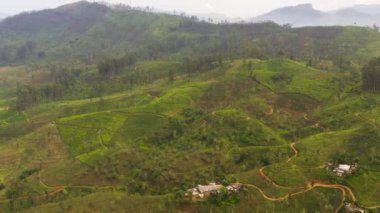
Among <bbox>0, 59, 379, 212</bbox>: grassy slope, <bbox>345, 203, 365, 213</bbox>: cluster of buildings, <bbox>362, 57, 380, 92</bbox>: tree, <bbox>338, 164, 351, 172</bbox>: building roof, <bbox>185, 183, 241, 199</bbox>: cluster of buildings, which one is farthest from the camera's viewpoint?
<bbox>362, 57, 380, 92</bbox>: tree

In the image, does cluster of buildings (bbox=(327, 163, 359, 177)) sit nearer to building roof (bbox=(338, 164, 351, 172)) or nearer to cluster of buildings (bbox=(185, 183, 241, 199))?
building roof (bbox=(338, 164, 351, 172))

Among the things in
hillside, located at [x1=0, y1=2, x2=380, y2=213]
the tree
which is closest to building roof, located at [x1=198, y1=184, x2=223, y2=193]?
hillside, located at [x1=0, y1=2, x2=380, y2=213]

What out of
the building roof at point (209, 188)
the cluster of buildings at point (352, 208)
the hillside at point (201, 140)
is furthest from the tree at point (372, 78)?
the building roof at point (209, 188)

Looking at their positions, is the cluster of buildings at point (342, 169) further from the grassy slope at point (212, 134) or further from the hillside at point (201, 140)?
the grassy slope at point (212, 134)

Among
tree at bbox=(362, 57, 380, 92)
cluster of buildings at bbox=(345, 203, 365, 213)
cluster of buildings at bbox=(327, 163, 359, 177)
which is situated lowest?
cluster of buildings at bbox=(345, 203, 365, 213)

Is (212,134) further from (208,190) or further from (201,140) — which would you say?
(208,190)

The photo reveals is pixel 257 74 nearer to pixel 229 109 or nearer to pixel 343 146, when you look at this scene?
pixel 229 109

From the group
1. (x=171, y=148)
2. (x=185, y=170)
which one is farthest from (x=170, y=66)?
(x=185, y=170)
